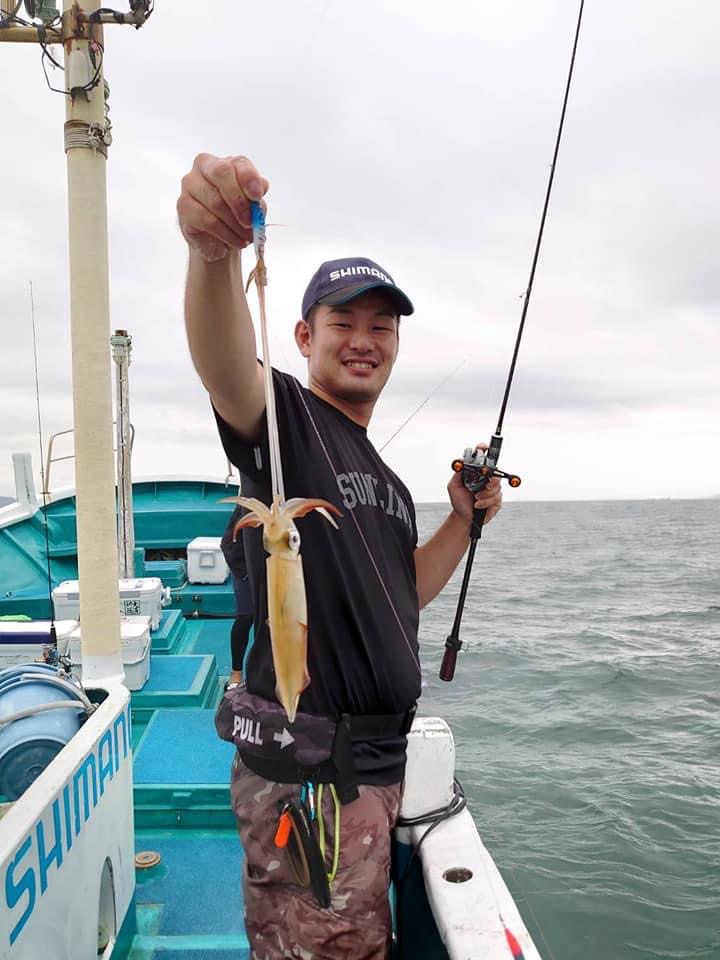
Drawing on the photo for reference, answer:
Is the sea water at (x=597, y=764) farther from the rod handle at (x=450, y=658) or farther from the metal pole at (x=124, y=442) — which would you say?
Answer: the metal pole at (x=124, y=442)

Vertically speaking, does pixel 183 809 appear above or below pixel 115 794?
below

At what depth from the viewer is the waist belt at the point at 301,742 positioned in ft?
6.01

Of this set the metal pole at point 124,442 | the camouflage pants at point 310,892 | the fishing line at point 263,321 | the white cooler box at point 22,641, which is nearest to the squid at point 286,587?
the fishing line at point 263,321

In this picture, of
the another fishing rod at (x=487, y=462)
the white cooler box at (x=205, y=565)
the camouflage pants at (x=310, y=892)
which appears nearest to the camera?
the camouflage pants at (x=310, y=892)

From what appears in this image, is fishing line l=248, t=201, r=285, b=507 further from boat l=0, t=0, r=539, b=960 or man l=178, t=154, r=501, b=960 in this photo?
boat l=0, t=0, r=539, b=960

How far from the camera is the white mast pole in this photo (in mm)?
3238

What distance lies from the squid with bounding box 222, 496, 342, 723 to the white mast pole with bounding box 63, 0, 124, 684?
7.39ft

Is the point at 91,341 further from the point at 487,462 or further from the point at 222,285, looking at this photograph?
the point at 222,285

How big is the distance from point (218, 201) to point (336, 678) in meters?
1.17

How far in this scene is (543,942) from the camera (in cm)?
525

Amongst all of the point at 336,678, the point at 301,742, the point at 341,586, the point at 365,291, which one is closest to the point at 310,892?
the point at 301,742

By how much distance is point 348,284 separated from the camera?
1.94 m

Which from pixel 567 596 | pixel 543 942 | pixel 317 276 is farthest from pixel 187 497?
pixel 567 596

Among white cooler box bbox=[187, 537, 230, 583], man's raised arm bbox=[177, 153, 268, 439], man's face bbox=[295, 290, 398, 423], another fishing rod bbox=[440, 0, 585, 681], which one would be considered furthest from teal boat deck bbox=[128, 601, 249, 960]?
Result: white cooler box bbox=[187, 537, 230, 583]
